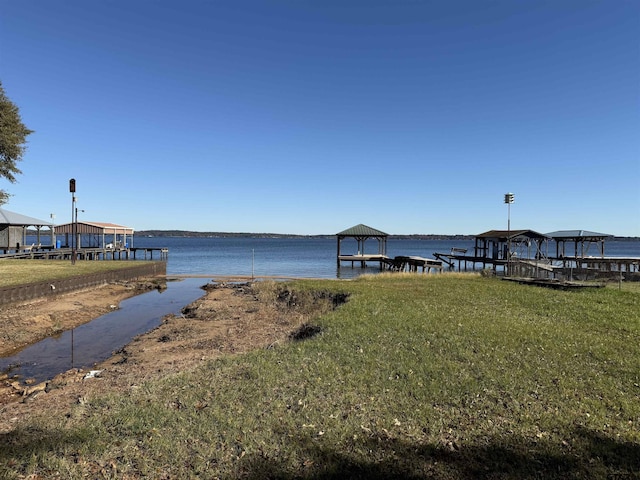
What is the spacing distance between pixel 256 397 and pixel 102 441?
2148 mm

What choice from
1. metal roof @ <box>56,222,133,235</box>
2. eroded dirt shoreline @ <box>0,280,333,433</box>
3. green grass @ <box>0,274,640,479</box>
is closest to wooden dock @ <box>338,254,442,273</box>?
eroded dirt shoreline @ <box>0,280,333,433</box>

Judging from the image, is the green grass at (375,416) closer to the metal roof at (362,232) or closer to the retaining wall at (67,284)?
the retaining wall at (67,284)

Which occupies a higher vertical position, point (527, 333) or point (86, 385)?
point (527, 333)

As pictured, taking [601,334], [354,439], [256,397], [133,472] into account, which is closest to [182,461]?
[133,472]

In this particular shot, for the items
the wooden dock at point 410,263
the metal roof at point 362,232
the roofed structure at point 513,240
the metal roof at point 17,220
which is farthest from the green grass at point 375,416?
the metal roof at point 17,220

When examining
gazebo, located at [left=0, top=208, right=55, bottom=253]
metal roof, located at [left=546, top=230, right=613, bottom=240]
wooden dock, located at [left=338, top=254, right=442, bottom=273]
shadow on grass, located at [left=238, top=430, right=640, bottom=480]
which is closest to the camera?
shadow on grass, located at [left=238, top=430, right=640, bottom=480]

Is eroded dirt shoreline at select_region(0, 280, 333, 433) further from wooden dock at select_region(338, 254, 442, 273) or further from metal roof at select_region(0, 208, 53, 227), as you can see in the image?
metal roof at select_region(0, 208, 53, 227)

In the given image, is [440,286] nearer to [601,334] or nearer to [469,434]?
[601,334]

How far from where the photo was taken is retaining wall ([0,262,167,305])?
16.1m

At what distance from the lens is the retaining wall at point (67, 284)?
16116 millimetres

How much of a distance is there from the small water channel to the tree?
1218 centimetres

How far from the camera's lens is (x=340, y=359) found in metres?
7.82

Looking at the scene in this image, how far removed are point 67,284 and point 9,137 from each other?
10.3 m

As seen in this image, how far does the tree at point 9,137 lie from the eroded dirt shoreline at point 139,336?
408 inches
